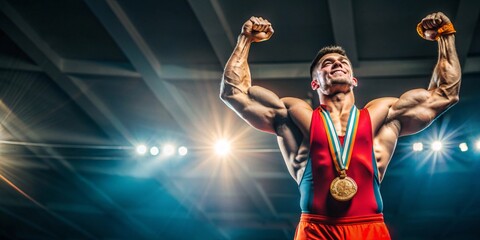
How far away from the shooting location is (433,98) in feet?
7.77

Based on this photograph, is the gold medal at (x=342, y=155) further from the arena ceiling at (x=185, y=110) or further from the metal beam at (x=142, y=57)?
the metal beam at (x=142, y=57)

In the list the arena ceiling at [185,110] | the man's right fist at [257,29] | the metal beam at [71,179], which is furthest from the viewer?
the metal beam at [71,179]

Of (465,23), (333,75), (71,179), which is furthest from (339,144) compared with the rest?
(71,179)

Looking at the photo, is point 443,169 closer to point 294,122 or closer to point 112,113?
point 112,113

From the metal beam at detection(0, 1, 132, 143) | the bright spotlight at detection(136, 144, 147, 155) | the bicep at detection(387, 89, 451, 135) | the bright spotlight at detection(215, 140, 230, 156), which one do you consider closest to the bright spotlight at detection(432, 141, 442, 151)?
the bright spotlight at detection(215, 140, 230, 156)

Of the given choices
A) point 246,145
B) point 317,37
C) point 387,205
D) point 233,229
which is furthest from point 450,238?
point 317,37

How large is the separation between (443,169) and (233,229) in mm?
6009

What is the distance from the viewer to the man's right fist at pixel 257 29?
257 cm

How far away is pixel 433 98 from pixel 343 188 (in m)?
0.71

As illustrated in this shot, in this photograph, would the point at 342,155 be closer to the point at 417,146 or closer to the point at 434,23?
→ the point at 434,23

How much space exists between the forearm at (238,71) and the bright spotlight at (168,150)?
6.07m

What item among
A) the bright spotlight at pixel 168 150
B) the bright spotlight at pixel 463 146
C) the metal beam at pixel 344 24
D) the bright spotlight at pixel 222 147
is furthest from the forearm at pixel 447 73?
the bright spotlight at pixel 168 150

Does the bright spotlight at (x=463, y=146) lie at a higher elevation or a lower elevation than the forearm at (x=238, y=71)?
higher

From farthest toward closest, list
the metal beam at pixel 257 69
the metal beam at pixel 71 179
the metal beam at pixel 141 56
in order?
the metal beam at pixel 71 179, the metal beam at pixel 257 69, the metal beam at pixel 141 56
